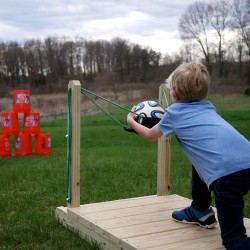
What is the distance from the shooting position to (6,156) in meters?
12.4

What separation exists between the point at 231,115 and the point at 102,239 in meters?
22.6

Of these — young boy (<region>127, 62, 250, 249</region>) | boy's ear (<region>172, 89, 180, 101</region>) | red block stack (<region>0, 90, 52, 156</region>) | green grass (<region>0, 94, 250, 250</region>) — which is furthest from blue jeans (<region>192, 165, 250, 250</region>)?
red block stack (<region>0, 90, 52, 156</region>)

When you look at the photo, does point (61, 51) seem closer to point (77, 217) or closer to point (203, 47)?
point (203, 47)

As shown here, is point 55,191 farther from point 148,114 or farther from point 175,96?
point 175,96

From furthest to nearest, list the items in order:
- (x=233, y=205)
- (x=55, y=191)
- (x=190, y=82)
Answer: (x=55, y=191), (x=190, y=82), (x=233, y=205)

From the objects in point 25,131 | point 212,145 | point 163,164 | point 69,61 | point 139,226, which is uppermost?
point 69,61

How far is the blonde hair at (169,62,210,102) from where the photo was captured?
3297 millimetres

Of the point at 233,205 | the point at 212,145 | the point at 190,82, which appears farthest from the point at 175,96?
the point at 233,205

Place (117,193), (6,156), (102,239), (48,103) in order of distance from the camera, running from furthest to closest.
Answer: (48,103) → (6,156) → (117,193) → (102,239)

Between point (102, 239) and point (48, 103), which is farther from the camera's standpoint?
point (48, 103)

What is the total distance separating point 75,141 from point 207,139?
1700 mm

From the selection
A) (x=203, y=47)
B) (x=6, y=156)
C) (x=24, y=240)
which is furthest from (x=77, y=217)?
→ (x=203, y=47)

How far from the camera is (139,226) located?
3893mm

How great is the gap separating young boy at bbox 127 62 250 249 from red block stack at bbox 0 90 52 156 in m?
9.46
